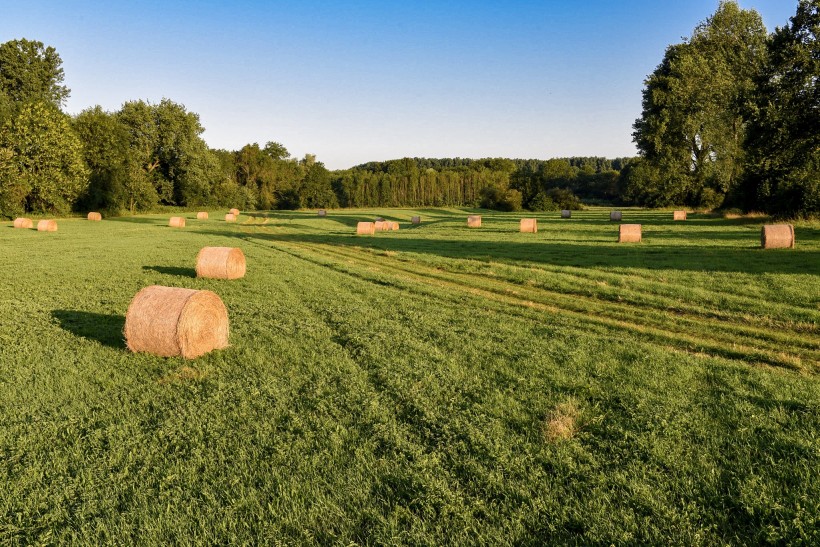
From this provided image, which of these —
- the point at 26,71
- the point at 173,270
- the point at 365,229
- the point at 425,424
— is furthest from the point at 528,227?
the point at 26,71

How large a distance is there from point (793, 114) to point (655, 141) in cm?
2877

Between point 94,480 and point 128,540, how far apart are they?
1275 mm

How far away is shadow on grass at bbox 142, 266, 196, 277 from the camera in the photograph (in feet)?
64.3

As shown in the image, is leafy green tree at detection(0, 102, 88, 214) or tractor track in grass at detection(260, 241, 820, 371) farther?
leafy green tree at detection(0, 102, 88, 214)

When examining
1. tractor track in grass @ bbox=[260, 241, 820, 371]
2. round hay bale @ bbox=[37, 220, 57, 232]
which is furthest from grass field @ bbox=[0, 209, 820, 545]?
round hay bale @ bbox=[37, 220, 57, 232]

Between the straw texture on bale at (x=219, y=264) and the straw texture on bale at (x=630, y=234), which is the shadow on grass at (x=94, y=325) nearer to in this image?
the straw texture on bale at (x=219, y=264)

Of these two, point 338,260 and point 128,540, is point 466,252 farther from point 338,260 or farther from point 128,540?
point 128,540

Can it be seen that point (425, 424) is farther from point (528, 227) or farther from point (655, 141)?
point (655, 141)

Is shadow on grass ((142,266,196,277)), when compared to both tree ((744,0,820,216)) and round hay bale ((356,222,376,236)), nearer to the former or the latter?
round hay bale ((356,222,376,236))

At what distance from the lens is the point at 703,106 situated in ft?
176

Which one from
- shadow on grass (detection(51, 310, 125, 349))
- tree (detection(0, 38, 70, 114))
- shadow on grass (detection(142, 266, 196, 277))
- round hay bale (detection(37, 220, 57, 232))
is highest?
tree (detection(0, 38, 70, 114))

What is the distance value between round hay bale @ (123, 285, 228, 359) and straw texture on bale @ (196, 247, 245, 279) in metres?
8.27

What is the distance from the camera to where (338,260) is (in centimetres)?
2498

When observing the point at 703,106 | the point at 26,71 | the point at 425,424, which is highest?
the point at 26,71
